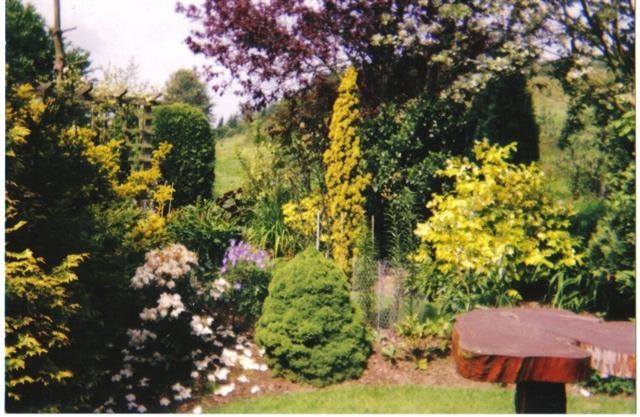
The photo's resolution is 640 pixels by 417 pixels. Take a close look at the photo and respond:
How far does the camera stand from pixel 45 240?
493cm

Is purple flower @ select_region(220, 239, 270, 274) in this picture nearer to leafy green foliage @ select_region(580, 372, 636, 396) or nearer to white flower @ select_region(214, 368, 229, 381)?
white flower @ select_region(214, 368, 229, 381)

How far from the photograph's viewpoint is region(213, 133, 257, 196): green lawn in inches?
599

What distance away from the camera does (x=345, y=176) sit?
7.53 m

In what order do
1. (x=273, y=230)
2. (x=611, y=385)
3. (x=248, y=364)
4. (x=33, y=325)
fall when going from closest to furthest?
(x=33, y=325), (x=611, y=385), (x=248, y=364), (x=273, y=230)

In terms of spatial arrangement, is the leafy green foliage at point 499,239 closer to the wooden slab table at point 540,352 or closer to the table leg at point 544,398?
the wooden slab table at point 540,352

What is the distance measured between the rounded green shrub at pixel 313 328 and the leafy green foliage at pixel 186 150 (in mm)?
6047

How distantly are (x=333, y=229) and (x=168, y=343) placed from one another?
2654 millimetres

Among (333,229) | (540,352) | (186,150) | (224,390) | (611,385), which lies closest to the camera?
(540,352)

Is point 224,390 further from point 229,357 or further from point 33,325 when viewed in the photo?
point 33,325

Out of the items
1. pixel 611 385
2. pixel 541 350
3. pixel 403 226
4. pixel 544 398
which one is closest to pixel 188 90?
pixel 403 226

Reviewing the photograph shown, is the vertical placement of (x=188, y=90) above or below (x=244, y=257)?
above

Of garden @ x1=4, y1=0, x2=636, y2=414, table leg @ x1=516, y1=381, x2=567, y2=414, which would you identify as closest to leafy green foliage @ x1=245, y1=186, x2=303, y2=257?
garden @ x1=4, y1=0, x2=636, y2=414

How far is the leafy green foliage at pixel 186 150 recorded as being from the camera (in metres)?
11.4

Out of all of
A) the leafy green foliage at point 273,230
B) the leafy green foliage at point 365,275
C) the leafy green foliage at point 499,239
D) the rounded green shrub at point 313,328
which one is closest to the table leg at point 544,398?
the rounded green shrub at point 313,328
